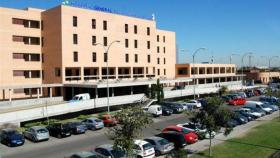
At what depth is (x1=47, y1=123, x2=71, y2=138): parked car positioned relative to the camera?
36.2 metres

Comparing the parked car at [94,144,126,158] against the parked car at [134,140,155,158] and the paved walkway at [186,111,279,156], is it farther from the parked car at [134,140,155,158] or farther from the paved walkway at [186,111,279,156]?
the paved walkway at [186,111,279,156]

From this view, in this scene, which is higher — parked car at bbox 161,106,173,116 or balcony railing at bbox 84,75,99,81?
balcony railing at bbox 84,75,99,81

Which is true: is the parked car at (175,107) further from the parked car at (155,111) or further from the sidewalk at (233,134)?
the sidewalk at (233,134)

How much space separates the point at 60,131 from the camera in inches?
1425

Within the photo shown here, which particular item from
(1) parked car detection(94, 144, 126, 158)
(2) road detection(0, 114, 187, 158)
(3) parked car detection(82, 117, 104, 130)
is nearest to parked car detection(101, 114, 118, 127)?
(3) parked car detection(82, 117, 104, 130)

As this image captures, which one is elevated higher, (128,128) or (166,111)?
(128,128)

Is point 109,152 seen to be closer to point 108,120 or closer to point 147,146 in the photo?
point 147,146

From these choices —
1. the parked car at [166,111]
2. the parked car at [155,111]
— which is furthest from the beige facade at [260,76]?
the parked car at [155,111]

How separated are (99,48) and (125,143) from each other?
138 feet

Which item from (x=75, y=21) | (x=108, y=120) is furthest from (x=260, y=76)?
(x=108, y=120)

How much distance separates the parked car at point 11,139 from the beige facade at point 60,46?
1910 centimetres

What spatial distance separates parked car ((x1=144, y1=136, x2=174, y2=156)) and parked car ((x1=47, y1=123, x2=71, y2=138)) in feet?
34.8

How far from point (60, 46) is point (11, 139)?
25.6 metres

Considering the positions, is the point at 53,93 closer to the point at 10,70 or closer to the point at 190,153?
the point at 10,70
